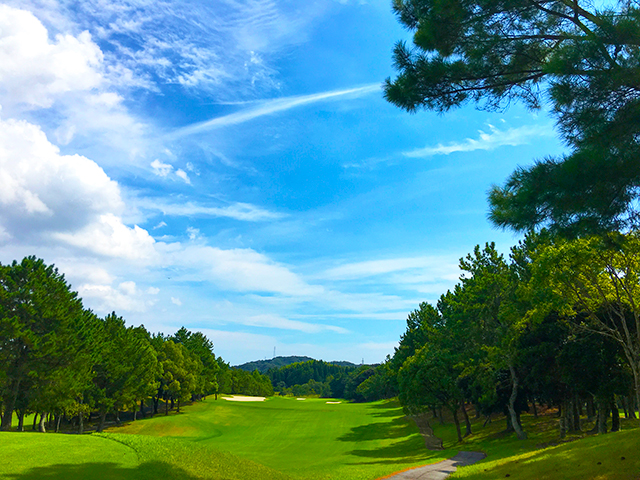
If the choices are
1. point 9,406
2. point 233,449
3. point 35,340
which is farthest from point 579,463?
point 9,406

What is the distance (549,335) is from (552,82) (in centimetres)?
2450

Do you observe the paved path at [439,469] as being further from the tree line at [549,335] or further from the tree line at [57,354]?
the tree line at [57,354]

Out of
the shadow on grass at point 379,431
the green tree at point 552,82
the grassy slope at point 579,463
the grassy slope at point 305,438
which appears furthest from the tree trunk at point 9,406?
the green tree at point 552,82

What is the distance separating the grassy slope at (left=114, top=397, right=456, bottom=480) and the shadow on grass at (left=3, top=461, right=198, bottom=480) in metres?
9.52

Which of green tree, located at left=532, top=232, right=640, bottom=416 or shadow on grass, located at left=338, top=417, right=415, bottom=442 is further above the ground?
green tree, located at left=532, top=232, right=640, bottom=416

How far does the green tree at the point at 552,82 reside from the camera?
9.71 m

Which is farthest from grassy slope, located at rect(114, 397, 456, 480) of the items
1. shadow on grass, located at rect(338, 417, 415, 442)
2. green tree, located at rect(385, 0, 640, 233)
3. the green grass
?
green tree, located at rect(385, 0, 640, 233)

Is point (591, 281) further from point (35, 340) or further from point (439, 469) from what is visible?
point (35, 340)

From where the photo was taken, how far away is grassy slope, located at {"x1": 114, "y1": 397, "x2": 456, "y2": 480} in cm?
2925

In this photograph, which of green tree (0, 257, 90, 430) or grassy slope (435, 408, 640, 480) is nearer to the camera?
Result: grassy slope (435, 408, 640, 480)

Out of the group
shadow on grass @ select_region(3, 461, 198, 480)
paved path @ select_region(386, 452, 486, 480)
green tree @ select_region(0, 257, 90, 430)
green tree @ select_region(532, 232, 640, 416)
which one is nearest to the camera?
shadow on grass @ select_region(3, 461, 198, 480)

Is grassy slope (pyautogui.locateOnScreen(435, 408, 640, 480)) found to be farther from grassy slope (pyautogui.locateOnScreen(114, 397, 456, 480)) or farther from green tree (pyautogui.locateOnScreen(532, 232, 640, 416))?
grassy slope (pyautogui.locateOnScreen(114, 397, 456, 480))

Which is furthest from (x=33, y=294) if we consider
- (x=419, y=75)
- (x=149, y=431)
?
(x=419, y=75)

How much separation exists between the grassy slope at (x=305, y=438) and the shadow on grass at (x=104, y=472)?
952cm
